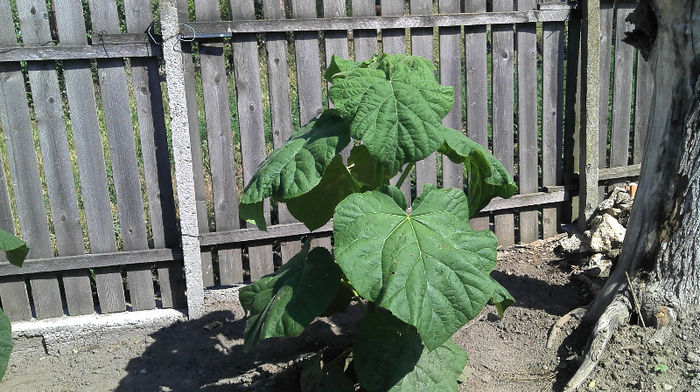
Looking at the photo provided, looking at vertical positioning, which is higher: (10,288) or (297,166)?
(297,166)

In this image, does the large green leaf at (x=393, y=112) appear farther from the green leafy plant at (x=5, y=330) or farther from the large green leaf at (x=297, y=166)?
the green leafy plant at (x=5, y=330)

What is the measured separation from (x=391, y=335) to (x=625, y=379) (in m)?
1.21

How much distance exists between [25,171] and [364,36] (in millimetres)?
2272

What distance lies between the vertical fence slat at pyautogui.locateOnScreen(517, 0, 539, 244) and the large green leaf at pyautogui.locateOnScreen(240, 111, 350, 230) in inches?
104

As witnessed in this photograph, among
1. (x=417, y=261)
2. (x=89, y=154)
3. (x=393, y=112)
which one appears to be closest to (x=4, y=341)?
(x=417, y=261)

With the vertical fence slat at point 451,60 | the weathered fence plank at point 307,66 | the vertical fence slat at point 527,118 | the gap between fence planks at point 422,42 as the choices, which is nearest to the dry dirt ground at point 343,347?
the vertical fence slat at point 527,118

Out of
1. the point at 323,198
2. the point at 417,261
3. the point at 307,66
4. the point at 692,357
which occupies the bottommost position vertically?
the point at 692,357

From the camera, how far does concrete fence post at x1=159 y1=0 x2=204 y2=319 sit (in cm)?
423

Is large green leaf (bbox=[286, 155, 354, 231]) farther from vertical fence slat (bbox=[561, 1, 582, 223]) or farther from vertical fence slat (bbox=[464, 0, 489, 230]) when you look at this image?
vertical fence slat (bbox=[561, 1, 582, 223])

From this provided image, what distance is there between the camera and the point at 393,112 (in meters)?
2.69

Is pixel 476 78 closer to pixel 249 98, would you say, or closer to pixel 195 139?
pixel 249 98

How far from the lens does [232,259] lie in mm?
4715

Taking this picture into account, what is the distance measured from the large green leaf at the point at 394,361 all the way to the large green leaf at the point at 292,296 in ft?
0.87

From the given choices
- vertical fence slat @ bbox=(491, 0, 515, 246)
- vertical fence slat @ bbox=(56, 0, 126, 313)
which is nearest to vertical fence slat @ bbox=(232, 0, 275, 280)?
vertical fence slat @ bbox=(56, 0, 126, 313)
